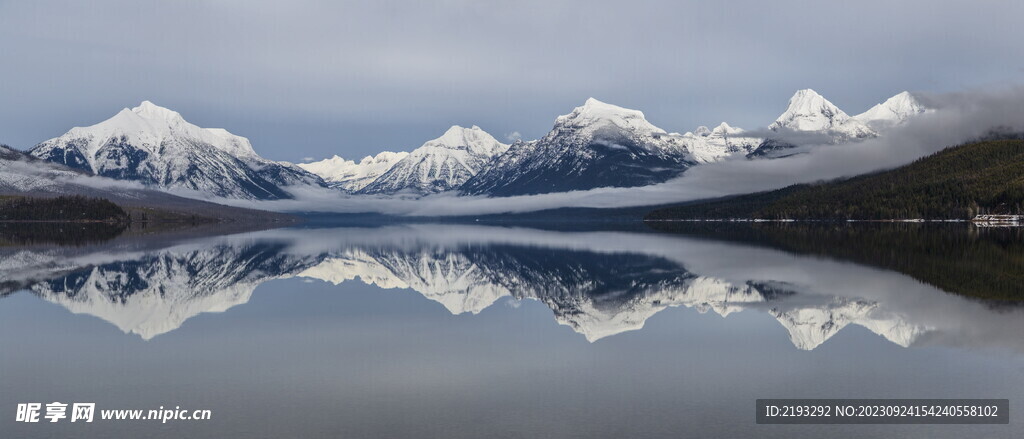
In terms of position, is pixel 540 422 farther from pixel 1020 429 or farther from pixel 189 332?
pixel 189 332

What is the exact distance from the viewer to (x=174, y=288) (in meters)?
57.0

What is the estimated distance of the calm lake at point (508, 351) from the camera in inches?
848

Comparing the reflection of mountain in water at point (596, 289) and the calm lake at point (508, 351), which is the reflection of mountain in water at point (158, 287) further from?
the reflection of mountain in water at point (596, 289)

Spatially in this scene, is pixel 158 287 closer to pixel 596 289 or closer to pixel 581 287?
pixel 581 287

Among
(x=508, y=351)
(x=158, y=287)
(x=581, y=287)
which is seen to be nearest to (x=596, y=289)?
(x=581, y=287)

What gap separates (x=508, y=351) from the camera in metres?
32.0

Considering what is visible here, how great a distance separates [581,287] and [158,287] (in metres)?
33.8

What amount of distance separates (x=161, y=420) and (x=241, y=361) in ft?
25.7

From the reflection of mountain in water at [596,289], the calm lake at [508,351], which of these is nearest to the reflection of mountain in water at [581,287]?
the reflection of mountain in water at [596,289]

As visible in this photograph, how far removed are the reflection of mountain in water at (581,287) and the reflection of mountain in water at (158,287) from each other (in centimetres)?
11

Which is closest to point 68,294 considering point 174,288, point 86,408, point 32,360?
point 174,288

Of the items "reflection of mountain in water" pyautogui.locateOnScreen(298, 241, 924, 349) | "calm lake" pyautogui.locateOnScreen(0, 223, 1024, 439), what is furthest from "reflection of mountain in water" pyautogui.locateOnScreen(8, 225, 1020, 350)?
"calm lake" pyautogui.locateOnScreen(0, 223, 1024, 439)

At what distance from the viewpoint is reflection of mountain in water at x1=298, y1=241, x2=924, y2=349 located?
3831 cm

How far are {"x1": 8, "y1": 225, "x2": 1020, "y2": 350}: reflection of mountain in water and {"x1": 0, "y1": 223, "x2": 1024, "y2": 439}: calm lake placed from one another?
0.31m
